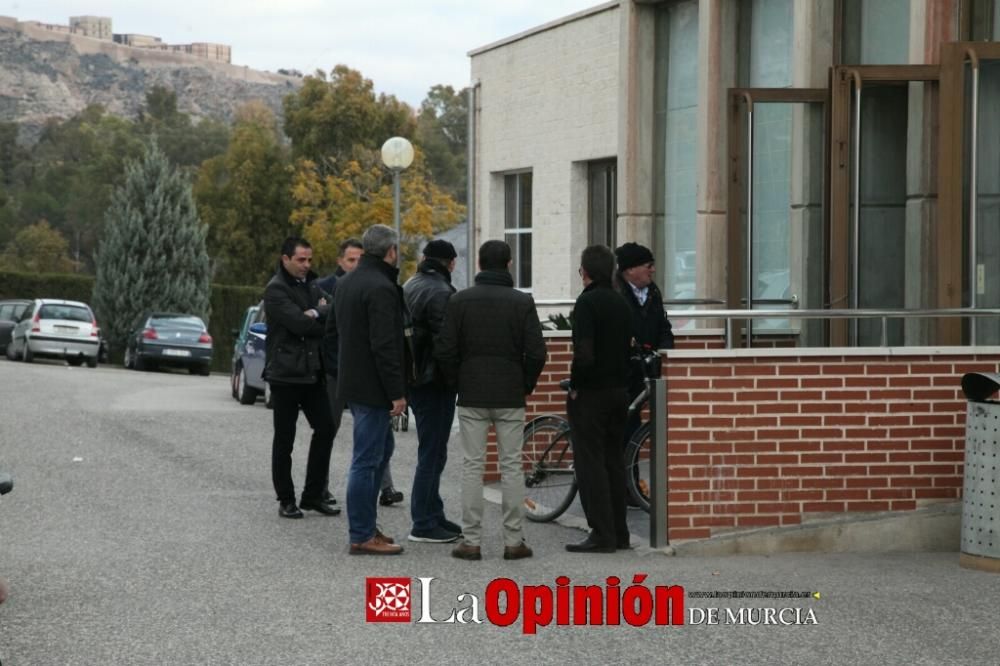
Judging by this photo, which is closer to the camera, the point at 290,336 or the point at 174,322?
the point at 290,336

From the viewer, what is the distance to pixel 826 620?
306 inches

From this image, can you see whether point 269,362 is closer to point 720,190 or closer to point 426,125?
point 720,190

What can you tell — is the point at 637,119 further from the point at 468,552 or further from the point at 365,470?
the point at 468,552

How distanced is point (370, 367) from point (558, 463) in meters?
1.97

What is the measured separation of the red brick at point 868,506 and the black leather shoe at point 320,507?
3.55m

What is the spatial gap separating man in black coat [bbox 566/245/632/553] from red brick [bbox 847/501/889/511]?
1.38 meters

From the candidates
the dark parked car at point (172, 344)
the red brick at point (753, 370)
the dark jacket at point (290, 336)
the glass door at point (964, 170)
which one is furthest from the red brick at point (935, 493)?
the dark parked car at point (172, 344)

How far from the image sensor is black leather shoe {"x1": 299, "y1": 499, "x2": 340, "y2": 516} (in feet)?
37.6

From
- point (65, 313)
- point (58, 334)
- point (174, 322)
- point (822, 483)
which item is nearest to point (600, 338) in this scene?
point (822, 483)

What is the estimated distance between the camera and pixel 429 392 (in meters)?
10.3

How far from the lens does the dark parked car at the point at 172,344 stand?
3984 centimetres

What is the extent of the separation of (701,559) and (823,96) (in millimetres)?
5301

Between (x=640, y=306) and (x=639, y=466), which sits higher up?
(x=640, y=306)

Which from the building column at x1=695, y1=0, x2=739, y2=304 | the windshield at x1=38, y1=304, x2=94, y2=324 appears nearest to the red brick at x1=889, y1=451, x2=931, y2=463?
the building column at x1=695, y1=0, x2=739, y2=304
